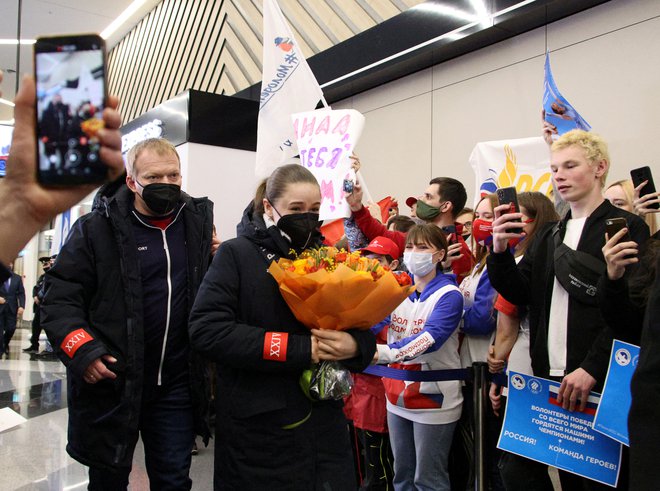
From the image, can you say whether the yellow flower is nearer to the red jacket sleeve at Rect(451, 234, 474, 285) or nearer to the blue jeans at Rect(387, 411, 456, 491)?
the blue jeans at Rect(387, 411, 456, 491)

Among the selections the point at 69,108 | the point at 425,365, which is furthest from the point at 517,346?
the point at 69,108

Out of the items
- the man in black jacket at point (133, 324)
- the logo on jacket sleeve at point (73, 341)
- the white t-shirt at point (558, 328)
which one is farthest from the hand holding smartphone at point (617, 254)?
the logo on jacket sleeve at point (73, 341)

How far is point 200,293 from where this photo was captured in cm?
201

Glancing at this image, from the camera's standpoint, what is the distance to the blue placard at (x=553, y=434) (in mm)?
2170

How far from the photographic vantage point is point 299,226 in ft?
6.75

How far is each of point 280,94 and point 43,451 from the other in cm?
327

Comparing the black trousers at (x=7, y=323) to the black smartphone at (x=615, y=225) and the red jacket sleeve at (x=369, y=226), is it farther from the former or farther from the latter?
the black smartphone at (x=615, y=225)

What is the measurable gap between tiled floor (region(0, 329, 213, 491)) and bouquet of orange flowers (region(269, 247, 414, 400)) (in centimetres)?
219

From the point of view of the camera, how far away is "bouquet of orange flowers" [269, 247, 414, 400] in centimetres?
184

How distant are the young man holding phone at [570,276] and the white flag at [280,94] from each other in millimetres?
2417

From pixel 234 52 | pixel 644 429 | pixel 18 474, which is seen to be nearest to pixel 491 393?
pixel 644 429

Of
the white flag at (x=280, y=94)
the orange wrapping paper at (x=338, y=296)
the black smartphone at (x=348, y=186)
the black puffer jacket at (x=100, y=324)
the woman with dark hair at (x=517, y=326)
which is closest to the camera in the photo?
the orange wrapping paper at (x=338, y=296)

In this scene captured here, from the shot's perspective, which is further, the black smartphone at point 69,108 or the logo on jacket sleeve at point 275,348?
the logo on jacket sleeve at point 275,348

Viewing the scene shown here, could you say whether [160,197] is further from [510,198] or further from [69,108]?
[69,108]
